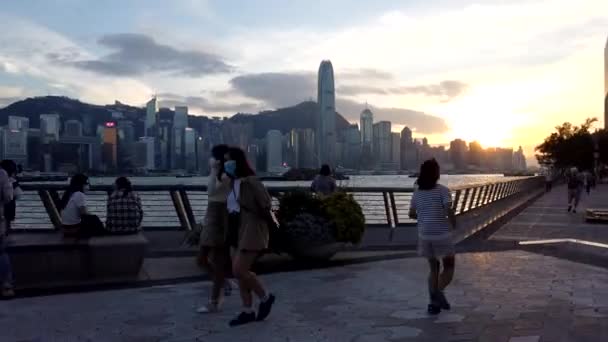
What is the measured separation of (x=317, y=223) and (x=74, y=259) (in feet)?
10.9

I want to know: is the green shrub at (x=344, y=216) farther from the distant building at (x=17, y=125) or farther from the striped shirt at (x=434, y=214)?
the distant building at (x=17, y=125)

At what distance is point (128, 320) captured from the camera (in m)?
6.49

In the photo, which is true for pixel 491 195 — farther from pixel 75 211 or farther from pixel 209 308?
pixel 209 308

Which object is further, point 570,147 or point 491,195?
point 570,147

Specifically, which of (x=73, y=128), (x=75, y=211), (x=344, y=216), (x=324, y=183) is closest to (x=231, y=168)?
(x=75, y=211)

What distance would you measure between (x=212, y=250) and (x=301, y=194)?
3.18 m

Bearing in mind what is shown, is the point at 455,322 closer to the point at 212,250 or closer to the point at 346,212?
the point at 212,250

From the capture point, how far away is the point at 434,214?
6512 millimetres

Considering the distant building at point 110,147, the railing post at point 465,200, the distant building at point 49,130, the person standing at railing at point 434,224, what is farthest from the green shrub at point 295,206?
the distant building at point 110,147

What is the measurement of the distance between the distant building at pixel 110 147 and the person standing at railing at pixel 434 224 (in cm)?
2633

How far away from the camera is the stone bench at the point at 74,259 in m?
8.22

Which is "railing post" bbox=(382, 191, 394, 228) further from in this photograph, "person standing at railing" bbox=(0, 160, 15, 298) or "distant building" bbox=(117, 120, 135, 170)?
"distant building" bbox=(117, 120, 135, 170)

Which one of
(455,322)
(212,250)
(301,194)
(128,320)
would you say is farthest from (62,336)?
(301,194)

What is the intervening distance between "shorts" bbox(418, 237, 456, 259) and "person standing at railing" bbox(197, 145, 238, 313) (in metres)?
1.97
